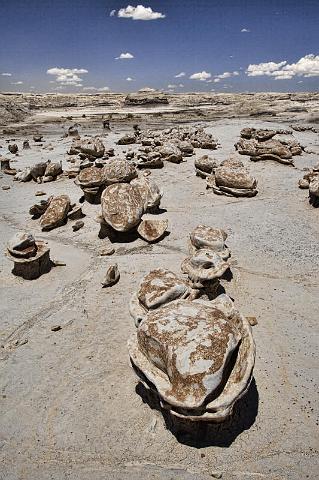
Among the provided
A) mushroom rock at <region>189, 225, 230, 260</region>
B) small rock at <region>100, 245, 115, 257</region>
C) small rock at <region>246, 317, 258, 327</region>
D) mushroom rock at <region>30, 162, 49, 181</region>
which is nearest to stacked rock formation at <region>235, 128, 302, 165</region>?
mushroom rock at <region>30, 162, 49, 181</region>

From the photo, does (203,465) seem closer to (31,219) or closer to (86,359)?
(86,359)

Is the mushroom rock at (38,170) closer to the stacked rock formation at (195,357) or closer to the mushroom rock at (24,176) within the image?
the mushroom rock at (24,176)

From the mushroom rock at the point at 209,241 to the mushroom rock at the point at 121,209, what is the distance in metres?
1.61

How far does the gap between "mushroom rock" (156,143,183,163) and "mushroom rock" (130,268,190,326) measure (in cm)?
1000

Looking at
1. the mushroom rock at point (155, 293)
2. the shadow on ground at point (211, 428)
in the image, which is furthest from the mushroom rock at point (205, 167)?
the shadow on ground at point (211, 428)

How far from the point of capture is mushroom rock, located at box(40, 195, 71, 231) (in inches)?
337

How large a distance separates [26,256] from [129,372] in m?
3.12

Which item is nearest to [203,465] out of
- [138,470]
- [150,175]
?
Result: [138,470]

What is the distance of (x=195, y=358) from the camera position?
2.98 m

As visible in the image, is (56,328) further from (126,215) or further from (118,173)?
(118,173)

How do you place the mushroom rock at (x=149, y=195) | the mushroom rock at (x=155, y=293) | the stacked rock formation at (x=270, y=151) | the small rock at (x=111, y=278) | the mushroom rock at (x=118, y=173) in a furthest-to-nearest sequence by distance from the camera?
1. the stacked rock formation at (x=270, y=151)
2. the mushroom rock at (x=118, y=173)
3. the mushroom rock at (x=149, y=195)
4. the small rock at (x=111, y=278)
5. the mushroom rock at (x=155, y=293)

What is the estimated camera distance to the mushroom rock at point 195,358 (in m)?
2.89

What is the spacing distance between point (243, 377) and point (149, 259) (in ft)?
12.5

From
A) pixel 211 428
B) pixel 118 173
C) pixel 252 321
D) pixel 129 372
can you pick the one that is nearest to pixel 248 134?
pixel 118 173
